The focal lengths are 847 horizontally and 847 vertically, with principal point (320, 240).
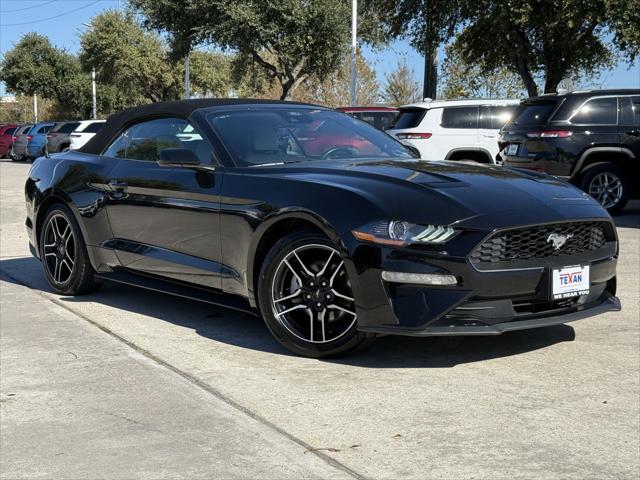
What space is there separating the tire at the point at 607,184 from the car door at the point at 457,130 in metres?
2.99

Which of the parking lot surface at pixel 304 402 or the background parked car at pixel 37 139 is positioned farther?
the background parked car at pixel 37 139

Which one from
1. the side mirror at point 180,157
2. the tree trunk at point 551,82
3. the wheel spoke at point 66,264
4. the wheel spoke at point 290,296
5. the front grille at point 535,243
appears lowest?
the wheel spoke at point 66,264

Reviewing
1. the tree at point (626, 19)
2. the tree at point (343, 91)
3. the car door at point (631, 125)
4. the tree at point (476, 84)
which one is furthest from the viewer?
the tree at point (343, 91)

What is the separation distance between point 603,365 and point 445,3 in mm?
22010

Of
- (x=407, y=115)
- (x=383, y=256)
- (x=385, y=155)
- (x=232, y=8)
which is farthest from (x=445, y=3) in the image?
(x=383, y=256)

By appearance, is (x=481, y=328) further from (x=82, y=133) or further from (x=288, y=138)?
(x=82, y=133)

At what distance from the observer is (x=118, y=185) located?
6.03 m

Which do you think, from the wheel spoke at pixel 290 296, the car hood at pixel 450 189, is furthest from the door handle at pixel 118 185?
the wheel spoke at pixel 290 296

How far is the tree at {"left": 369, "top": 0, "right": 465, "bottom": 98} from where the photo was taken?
25.5 meters

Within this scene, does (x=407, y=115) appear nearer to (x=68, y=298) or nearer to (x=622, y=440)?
(x=68, y=298)

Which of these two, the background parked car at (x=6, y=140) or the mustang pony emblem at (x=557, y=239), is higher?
the background parked car at (x=6, y=140)

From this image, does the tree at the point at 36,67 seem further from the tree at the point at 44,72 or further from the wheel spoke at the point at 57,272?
the wheel spoke at the point at 57,272

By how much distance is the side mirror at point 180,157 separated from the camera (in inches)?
212

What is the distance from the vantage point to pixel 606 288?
4977 millimetres
